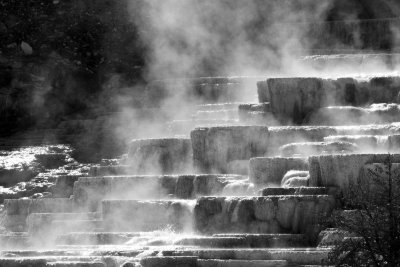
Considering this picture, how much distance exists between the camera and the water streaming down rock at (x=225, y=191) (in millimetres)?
12727

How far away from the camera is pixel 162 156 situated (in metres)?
17.1

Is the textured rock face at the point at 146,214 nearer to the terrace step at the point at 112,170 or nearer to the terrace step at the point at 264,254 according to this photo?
the terrace step at the point at 264,254

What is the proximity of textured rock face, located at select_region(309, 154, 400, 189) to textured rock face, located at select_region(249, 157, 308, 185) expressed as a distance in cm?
84

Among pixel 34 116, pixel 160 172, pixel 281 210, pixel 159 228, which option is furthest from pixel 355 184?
pixel 34 116

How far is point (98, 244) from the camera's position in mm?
13781

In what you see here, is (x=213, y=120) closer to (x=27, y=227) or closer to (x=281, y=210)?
(x=27, y=227)

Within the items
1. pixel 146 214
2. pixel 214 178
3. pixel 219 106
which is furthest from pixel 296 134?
pixel 219 106

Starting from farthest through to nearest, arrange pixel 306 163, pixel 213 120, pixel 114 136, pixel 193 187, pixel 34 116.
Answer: pixel 34 116 < pixel 114 136 < pixel 213 120 < pixel 193 187 < pixel 306 163

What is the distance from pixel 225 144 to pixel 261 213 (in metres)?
2.99

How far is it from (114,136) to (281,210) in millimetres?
7347

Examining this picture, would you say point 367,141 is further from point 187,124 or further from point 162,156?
point 187,124

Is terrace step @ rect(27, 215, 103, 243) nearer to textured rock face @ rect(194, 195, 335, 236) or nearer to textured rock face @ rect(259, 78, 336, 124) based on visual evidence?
textured rock face @ rect(194, 195, 335, 236)

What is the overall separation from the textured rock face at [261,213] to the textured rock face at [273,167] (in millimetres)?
909

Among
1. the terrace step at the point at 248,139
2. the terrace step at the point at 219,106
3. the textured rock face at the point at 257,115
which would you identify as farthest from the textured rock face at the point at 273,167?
the terrace step at the point at 219,106
